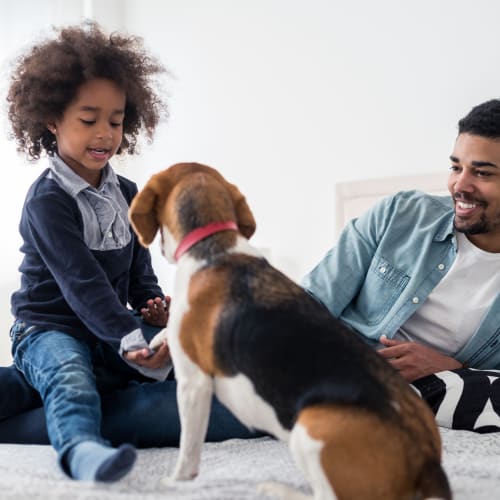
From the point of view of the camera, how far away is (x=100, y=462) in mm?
1281

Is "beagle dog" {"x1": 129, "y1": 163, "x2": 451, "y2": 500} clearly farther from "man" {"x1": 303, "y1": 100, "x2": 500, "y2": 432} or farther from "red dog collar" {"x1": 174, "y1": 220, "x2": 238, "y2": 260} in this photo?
"man" {"x1": 303, "y1": 100, "x2": 500, "y2": 432}

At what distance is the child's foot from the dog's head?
376mm

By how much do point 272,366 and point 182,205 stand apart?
1.19 feet

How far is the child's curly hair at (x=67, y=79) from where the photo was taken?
2160 mm

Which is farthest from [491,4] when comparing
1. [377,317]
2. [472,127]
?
[377,317]

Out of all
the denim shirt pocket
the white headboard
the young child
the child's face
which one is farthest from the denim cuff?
the white headboard

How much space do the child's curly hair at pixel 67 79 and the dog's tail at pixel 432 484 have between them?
1558 mm

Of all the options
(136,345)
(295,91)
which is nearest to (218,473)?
(136,345)

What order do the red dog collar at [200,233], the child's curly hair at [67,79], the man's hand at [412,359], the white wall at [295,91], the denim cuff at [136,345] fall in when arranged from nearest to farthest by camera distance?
the red dog collar at [200,233] < the denim cuff at [136,345] < the man's hand at [412,359] < the child's curly hair at [67,79] < the white wall at [295,91]

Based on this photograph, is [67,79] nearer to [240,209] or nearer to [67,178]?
[67,178]

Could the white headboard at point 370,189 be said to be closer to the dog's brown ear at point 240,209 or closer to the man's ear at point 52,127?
the man's ear at point 52,127

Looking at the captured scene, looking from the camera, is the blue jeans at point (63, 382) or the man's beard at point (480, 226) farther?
the man's beard at point (480, 226)

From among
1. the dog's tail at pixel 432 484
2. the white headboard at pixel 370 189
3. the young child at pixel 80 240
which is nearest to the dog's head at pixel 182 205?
the young child at pixel 80 240

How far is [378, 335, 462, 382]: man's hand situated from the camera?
1949 millimetres
